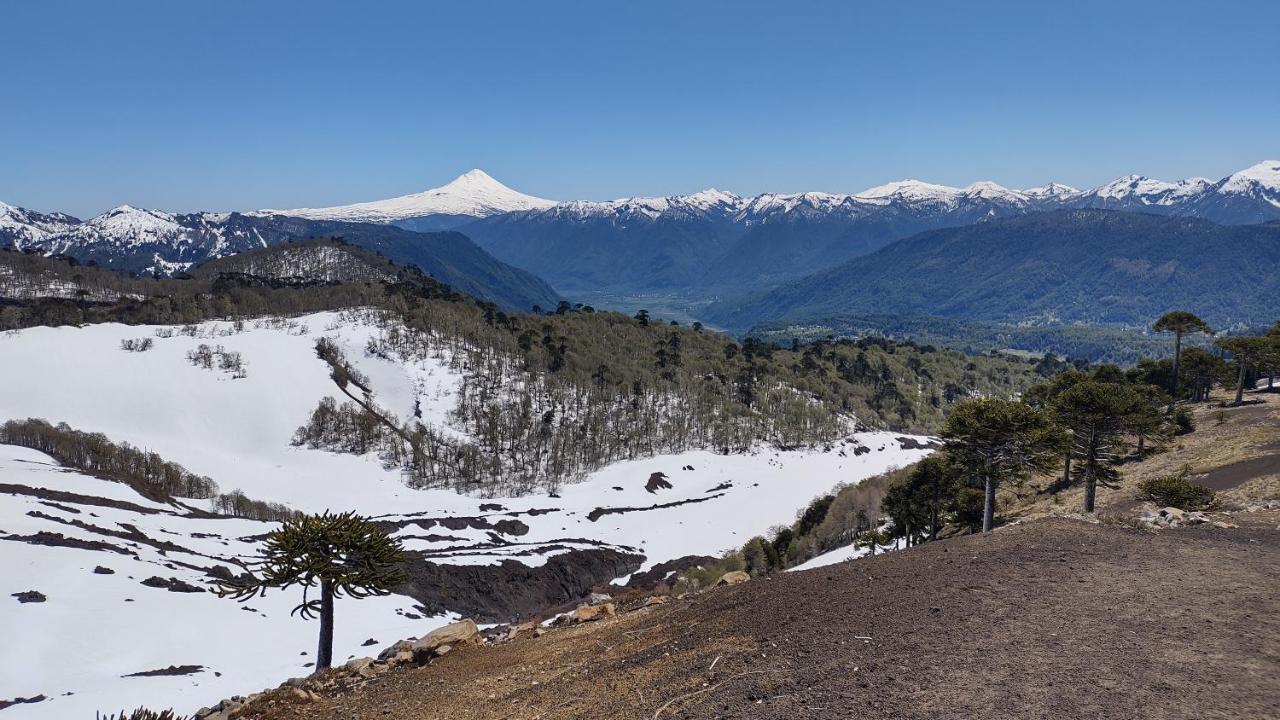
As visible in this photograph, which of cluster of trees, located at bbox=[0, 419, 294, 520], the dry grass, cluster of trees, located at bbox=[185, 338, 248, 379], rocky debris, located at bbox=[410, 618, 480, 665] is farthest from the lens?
cluster of trees, located at bbox=[185, 338, 248, 379]

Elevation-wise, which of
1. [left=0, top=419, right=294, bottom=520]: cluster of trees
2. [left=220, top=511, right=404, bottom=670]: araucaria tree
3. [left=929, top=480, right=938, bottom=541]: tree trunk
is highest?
[left=220, top=511, right=404, bottom=670]: araucaria tree

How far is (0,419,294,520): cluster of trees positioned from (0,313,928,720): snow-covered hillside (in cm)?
602

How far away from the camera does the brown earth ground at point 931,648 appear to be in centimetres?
1036

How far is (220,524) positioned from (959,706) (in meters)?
100

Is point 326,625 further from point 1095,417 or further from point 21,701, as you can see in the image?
point 1095,417

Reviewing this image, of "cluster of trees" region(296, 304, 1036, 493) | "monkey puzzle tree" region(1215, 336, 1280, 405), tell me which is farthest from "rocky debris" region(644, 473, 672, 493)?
"monkey puzzle tree" region(1215, 336, 1280, 405)

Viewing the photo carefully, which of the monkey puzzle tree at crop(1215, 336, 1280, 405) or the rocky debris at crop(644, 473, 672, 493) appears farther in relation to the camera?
the rocky debris at crop(644, 473, 672, 493)

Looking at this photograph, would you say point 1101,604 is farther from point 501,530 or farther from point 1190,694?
point 501,530

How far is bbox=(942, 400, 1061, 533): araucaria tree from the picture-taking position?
29984 mm

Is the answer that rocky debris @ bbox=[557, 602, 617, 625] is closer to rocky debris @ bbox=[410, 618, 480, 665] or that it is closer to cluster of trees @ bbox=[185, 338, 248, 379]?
rocky debris @ bbox=[410, 618, 480, 665]

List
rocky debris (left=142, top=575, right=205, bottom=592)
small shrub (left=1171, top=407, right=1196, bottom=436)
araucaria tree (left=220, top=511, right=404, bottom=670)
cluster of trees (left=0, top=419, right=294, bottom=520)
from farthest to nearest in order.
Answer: cluster of trees (left=0, top=419, right=294, bottom=520) → rocky debris (left=142, top=575, right=205, bottom=592) → small shrub (left=1171, top=407, right=1196, bottom=436) → araucaria tree (left=220, top=511, right=404, bottom=670)

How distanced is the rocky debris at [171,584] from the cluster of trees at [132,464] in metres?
45.9

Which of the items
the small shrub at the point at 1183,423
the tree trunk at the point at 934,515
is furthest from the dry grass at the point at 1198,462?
the tree trunk at the point at 934,515

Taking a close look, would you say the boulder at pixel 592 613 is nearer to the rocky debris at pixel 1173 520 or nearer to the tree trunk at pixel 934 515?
the rocky debris at pixel 1173 520
